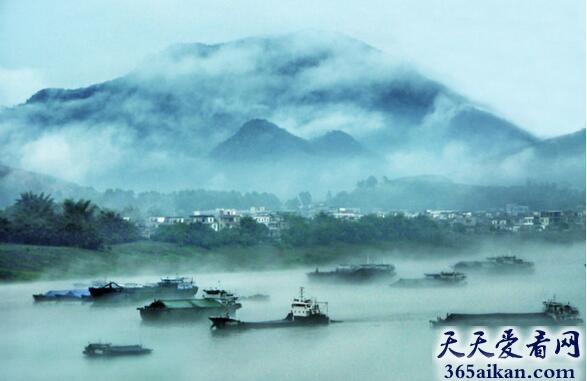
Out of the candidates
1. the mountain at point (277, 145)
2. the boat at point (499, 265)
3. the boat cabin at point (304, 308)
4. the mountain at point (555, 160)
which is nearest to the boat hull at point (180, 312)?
the boat cabin at point (304, 308)

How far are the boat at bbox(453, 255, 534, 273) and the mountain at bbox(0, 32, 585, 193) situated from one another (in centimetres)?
50

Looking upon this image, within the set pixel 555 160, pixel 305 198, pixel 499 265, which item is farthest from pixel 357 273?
pixel 555 160

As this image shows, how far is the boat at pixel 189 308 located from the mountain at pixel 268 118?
0.69 metres

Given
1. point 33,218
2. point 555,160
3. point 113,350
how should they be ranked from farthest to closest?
point 33,218
point 555,160
point 113,350

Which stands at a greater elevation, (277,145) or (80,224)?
(277,145)

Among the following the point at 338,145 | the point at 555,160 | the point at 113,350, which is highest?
the point at 338,145

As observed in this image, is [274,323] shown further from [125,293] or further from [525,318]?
[525,318]

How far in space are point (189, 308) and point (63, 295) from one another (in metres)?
0.89

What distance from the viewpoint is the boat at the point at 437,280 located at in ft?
28.4

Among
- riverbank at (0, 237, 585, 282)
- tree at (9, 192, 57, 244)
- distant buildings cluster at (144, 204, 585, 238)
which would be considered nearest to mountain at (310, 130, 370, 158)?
distant buildings cluster at (144, 204, 585, 238)

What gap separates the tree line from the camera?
8812mm

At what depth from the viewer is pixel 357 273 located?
8867mm

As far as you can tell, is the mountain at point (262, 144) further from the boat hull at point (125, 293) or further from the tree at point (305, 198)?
the boat hull at point (125, 293)

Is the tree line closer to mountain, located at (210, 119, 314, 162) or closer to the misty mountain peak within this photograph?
mountain, located at (210, 119, 314, 162)
